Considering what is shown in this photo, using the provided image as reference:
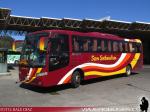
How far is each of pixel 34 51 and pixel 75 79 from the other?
292cm

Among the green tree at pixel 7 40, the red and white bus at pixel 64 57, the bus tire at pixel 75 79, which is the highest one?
the green tree at pixel 7 40

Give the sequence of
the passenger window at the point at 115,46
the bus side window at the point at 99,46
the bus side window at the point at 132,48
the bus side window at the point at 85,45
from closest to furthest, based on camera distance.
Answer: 1. the bus side window at the point at 85,45
2. the bus side window at the point at 99,46
3. the passenger window at the point at 115,46
4. the bus side window at the point at 132,48

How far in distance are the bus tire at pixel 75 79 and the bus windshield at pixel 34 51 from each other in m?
2.57

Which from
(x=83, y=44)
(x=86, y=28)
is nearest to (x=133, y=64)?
(x=83, y=44)

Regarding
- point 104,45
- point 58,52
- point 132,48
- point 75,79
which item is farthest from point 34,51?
point 132,48

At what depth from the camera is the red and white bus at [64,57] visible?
15484mm

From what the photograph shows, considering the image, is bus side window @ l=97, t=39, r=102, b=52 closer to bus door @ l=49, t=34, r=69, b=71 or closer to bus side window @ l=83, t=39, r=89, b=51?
bus side window @ l=83, t=39, r=89, b=51

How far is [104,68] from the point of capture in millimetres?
20734

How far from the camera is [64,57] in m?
16.4

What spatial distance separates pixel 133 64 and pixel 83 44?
7.58 m

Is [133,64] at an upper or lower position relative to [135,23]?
lower

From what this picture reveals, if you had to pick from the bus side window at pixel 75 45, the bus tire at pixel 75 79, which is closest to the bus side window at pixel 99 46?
the bus side window at pixel 75 45

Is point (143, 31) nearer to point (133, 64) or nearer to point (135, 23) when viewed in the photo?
point (135, 23)

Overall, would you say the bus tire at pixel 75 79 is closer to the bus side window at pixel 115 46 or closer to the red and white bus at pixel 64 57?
the red and white bus at pixel 64 57
